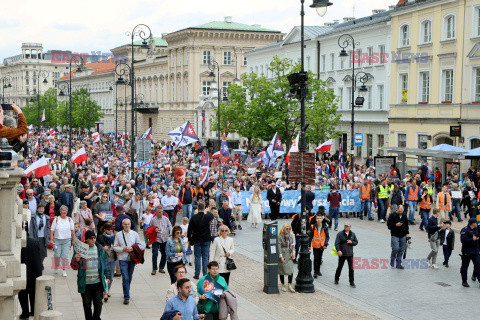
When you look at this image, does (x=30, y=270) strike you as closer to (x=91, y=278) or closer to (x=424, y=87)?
(x=91, y=278)

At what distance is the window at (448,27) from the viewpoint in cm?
3932

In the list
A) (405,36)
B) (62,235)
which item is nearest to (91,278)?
(62,235)

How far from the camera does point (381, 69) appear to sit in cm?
5012

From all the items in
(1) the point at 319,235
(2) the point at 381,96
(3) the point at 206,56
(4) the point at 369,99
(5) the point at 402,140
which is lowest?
(1) the point at 319,235

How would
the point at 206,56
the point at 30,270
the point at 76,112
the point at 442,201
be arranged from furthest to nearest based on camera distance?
the point at 76,112 < the point at 206,56 < the point at 442,201 < the point at 30,270

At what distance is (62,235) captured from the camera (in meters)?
16.1

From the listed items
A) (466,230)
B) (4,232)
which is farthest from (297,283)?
(4,232)

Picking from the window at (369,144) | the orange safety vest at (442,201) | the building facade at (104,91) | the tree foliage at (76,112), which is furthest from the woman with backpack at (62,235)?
the building facade at (104,91)

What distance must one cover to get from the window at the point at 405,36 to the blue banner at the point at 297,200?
18297 mm

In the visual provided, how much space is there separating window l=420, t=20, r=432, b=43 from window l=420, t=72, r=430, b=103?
1919 millimetres

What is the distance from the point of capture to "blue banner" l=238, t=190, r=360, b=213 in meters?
27.4

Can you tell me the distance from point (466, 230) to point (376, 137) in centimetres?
3533

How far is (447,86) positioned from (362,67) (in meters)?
13.3

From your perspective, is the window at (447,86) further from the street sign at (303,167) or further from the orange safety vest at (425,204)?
the street sign at (303,167)
